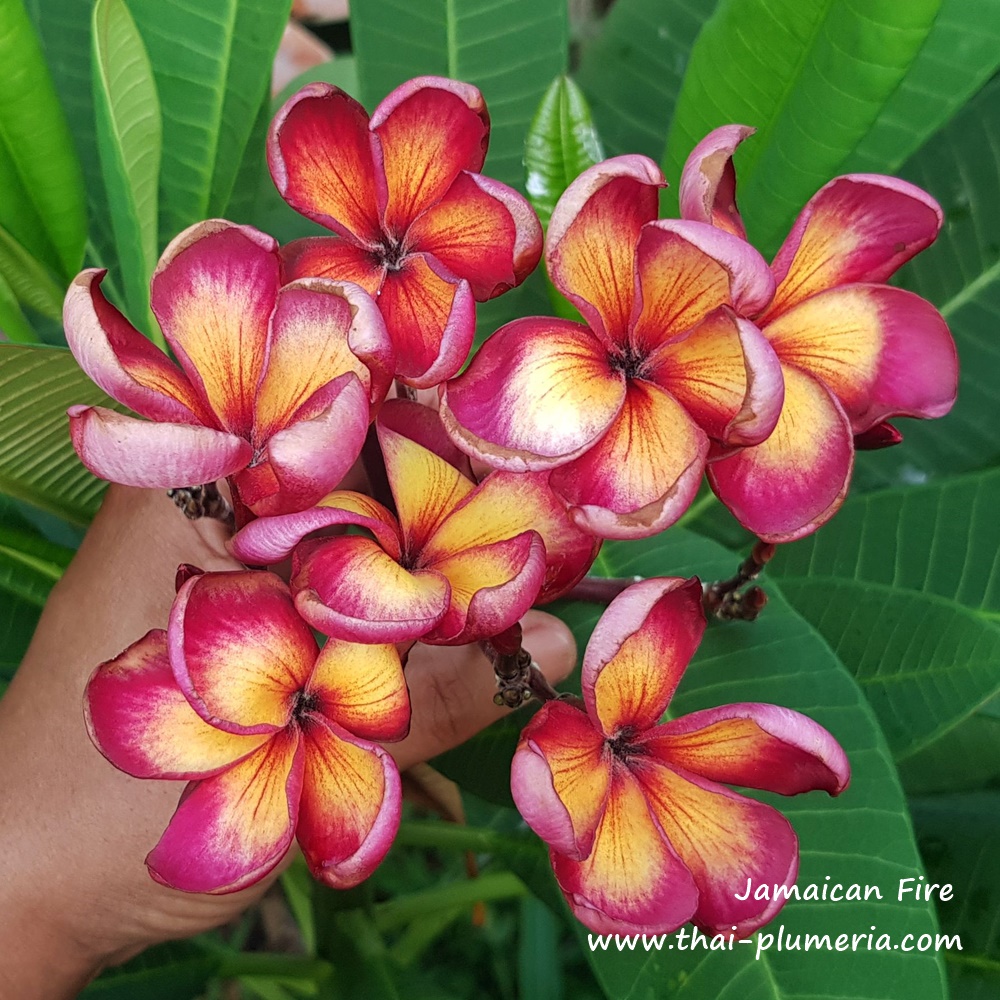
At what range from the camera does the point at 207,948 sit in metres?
1.07

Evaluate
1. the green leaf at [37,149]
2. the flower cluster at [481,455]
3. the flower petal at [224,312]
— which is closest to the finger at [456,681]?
the flower cluster at [481,455]

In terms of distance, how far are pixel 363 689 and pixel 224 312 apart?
18 centimetres

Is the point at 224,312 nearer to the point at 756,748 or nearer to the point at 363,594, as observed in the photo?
the point at 363,594

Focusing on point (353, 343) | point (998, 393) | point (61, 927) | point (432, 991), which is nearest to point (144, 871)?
point (61, 927)

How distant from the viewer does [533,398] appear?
0.41 metres

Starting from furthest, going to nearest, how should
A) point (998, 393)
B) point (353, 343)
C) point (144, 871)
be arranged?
point (998, 393), point (144, 871), point (353, 343)

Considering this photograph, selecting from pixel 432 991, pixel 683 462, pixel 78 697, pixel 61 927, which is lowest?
pixel 432 991

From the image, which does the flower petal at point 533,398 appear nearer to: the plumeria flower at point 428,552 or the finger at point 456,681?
the plumeria flower at point 428,552

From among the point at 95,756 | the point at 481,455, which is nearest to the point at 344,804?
the point at 481,455

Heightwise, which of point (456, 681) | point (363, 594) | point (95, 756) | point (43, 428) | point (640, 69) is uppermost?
point (640, 69)

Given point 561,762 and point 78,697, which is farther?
point 78,697

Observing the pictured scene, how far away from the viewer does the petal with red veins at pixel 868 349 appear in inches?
18.4

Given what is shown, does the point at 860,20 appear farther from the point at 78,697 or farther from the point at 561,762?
the point at 78,697

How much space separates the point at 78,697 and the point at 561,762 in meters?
0.43
